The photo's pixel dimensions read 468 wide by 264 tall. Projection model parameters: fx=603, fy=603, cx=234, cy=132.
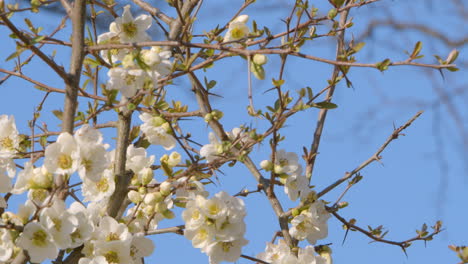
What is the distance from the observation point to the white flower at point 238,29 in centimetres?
181

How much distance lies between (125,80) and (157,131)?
26 centimetres

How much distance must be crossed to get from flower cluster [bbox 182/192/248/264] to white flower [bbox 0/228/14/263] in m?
0.45

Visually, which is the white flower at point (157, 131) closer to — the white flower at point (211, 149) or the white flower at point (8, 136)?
the white flower at point (211, 149)

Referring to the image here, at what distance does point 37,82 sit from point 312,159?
0.95 m

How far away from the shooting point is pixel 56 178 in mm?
1553

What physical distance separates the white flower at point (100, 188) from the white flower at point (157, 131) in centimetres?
16

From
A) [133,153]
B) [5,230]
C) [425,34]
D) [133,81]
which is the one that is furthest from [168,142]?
[425,34]

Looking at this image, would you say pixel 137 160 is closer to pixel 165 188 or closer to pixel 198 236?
pixel 165 188

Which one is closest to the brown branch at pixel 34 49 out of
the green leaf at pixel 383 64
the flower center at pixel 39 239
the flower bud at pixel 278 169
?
the flower center at pixel 39 239

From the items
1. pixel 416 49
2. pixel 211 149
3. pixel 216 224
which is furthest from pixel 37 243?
pixel 416 49

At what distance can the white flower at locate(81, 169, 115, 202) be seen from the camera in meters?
1.73

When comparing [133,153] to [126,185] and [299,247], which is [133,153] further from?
[299,247]

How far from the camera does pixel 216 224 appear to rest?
1.62 m

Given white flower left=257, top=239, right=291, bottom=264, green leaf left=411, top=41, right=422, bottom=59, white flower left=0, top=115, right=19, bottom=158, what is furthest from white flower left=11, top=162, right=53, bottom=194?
green leaf left=411, top=41, right=422, bottom=59
